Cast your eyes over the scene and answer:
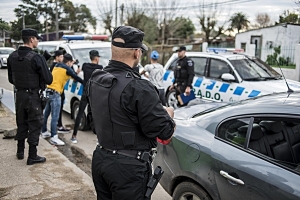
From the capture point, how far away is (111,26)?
31281 millimetres

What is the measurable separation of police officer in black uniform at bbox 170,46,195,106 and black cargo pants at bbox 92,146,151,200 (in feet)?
17.2

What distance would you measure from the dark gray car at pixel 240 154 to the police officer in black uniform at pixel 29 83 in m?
2.21

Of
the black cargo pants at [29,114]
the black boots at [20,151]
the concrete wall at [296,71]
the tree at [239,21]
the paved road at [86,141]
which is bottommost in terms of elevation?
the paved road at [86,141]

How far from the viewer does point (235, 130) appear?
2809mm

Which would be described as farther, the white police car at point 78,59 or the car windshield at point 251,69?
the car windshield at point 251,69

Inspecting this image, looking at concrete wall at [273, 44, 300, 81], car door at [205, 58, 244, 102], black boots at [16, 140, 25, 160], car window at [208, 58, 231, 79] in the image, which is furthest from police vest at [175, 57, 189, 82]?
concrete wall at [273, 44, 300, 81]

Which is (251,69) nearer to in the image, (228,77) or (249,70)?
(249,70)

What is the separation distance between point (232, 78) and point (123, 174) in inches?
203

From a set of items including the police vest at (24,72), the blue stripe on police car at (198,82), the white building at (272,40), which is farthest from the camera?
the white building at (272,40)

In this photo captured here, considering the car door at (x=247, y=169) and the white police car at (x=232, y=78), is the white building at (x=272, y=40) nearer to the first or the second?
the white police car at (x=232, y=78)

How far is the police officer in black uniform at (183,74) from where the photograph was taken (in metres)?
7.38

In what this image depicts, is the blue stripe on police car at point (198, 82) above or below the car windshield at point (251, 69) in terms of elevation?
below

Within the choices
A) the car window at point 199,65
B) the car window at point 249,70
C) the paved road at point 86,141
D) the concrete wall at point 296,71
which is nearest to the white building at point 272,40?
the concrete wall at point 296,71

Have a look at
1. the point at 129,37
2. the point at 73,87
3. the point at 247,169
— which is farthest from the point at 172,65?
the point at 129,37
